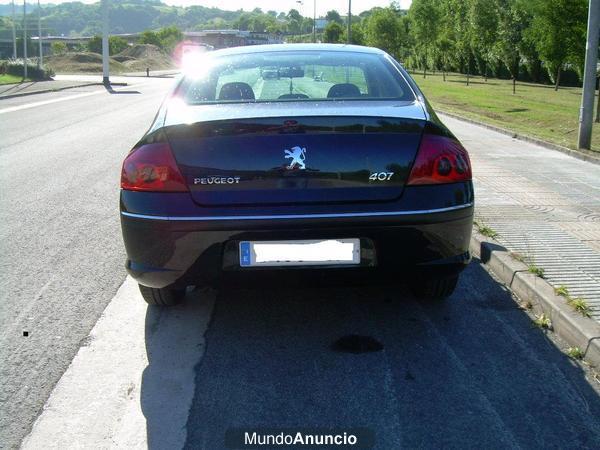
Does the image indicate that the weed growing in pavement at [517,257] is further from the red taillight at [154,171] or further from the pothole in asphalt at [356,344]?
the red taillight at [154,171]

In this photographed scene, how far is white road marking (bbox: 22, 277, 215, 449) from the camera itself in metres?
2.85

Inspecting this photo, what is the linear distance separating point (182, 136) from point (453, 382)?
184 cm

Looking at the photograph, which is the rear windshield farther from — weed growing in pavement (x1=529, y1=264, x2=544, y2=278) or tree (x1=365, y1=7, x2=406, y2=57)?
tree (x1=365, y1=7, x2=406, y2=57)

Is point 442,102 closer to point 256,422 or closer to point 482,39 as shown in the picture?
point 482,39

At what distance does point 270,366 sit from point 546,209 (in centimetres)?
437

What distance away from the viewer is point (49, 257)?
538cm

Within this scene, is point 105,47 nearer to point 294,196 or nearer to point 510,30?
point 510,30

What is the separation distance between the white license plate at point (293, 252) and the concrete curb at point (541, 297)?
1.35m

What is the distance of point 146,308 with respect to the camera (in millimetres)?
4406

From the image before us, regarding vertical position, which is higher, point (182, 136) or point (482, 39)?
point (482, 39)

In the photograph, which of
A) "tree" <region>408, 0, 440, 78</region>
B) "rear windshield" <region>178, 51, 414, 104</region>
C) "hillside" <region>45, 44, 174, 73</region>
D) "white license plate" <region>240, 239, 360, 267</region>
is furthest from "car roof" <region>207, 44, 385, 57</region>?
"hillside" <region>45, 44, 174, 73</region>

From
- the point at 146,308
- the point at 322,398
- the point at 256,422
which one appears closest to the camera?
the point at 256,422

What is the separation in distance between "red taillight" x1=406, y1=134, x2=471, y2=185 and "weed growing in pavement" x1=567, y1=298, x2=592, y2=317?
1.05 metres

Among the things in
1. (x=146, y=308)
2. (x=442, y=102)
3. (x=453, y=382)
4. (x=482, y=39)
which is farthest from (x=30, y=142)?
(x=482, y=39)
